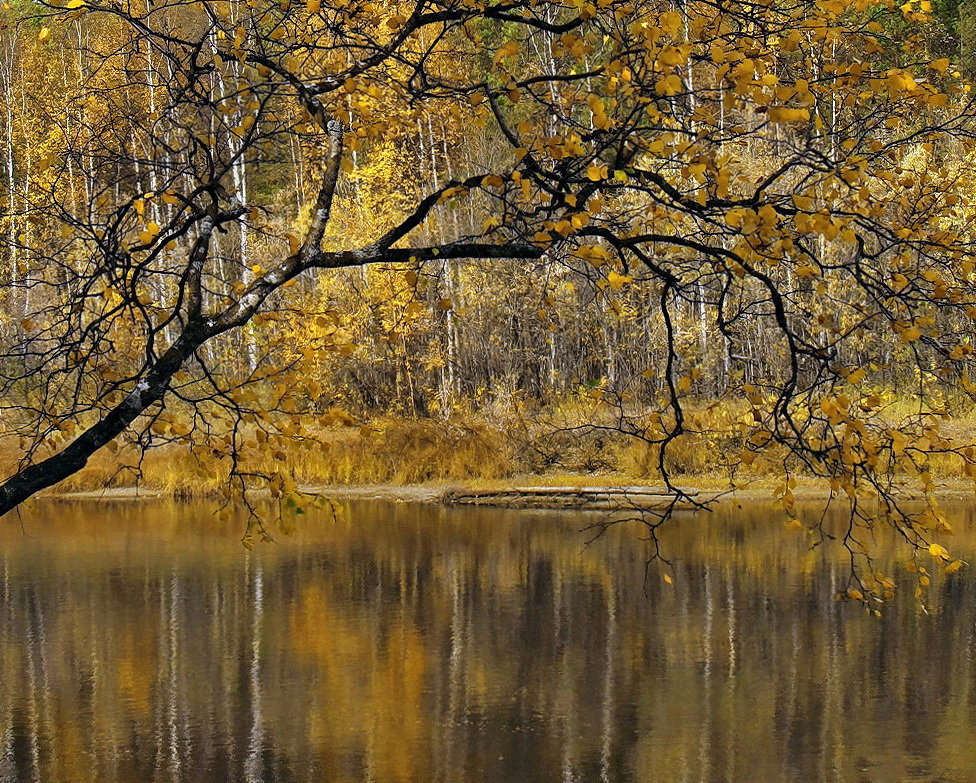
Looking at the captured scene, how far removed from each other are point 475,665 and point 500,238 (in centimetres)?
598

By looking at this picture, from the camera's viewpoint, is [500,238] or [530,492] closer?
[500,238]

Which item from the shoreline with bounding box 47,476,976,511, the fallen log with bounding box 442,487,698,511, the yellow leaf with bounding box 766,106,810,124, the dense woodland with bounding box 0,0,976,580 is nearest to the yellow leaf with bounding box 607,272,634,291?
the dense woodland with bounding box 0,0,976,580

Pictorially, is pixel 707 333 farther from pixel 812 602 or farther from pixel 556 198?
pixel 556 198

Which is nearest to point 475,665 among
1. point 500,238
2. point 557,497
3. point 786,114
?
point 500,238

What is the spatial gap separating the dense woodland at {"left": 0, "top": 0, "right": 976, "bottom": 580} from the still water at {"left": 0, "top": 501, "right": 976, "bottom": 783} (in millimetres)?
1685

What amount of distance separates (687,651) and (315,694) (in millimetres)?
3017

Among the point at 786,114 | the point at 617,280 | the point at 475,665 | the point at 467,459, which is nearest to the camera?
the point at 786,114

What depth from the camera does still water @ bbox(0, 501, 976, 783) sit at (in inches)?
347

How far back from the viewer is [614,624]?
502 inches

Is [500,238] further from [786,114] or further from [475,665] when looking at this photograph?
[475,665]

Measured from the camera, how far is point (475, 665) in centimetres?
1134

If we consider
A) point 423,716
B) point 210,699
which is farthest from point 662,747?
point 210,699

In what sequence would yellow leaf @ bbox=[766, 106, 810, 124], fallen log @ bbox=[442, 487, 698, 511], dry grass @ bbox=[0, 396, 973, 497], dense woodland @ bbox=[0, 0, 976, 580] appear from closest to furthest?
yellow leaf @ bbox=[766, 106, 810, 124], dense woodland @ bbox=[0, 0, 976, 580], fallen log @ bbox=[442, 487, 698, 511], dry grass @ bbox=[0, 396, 973, 497]

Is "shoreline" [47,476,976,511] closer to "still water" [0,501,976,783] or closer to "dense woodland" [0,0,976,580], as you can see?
"dense woodland" [0,0,976,580]
